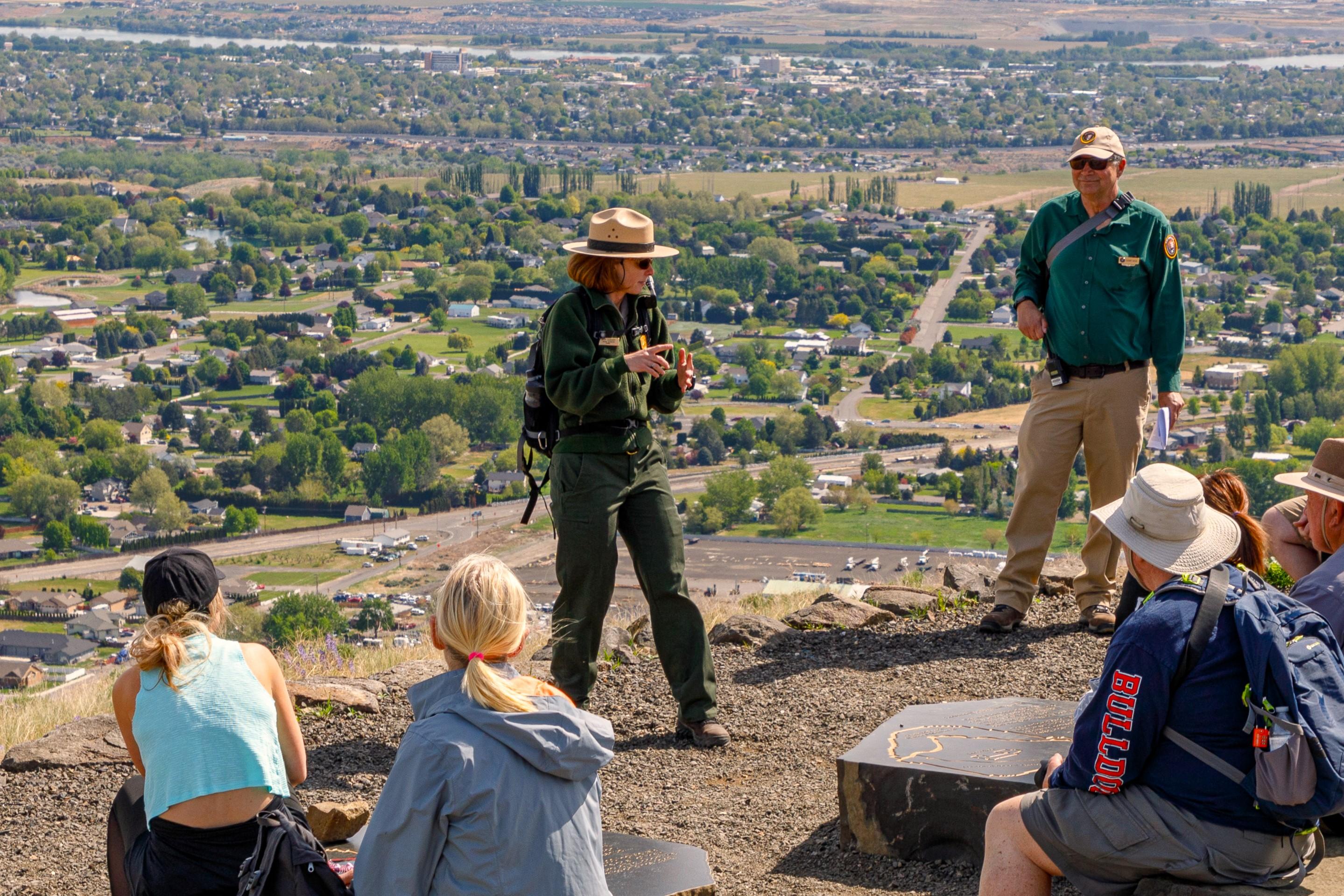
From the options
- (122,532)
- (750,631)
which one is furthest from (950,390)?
(750,631)

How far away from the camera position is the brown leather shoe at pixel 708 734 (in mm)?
4867

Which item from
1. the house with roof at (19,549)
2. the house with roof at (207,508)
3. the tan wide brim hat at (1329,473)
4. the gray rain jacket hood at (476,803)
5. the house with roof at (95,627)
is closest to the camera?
the gray rain jacket hood at (476,803)

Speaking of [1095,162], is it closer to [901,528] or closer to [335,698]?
[335,698]

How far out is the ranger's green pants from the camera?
4570mm

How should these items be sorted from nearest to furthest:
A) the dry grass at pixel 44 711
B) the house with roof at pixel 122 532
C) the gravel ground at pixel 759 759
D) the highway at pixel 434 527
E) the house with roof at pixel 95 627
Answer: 1. the gravel ground at pixel 759 759
2. the dry grass at pixel 44 711
3. the house with roof at pixel 95 627
4. the highway at pixel 434 527
5. the house with roof at pixel 122 532

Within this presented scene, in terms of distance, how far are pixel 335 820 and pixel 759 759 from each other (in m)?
1.43

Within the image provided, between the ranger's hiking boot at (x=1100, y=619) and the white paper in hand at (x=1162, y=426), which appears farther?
the ranger's hiking boot at (x=1100, y=619)

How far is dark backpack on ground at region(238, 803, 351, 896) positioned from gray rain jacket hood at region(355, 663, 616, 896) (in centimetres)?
23

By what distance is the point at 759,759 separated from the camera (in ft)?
15.9

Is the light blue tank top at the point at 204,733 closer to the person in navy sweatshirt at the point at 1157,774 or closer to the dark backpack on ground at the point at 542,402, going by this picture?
the person in navy sweatshirt at the point at 1157,774

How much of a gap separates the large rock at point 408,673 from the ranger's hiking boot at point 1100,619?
2.39 m

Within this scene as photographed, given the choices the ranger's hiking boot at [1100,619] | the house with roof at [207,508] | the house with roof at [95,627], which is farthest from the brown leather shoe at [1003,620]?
the house with roof at [207,508]

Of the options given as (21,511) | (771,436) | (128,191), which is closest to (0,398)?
(21,511)

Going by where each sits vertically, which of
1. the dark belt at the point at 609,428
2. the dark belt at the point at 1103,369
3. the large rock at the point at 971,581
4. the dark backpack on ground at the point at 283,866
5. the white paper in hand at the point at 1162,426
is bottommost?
the large rock at the point at 971,581
